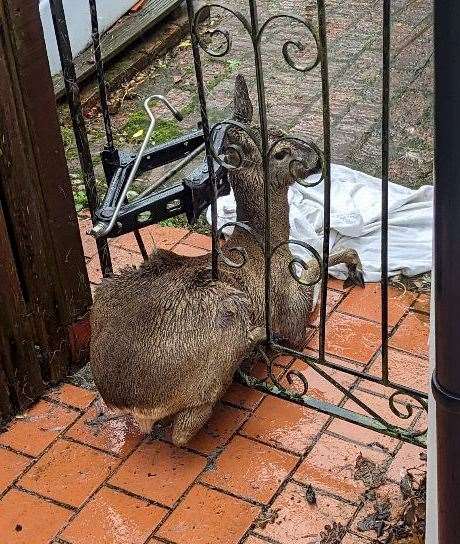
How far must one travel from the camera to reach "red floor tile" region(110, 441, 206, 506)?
12.1 ft

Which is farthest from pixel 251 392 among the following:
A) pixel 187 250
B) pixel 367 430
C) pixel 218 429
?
pixel 187 250

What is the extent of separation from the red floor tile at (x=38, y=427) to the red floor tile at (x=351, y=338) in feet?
3.88

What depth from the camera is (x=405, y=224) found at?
5.18 metres

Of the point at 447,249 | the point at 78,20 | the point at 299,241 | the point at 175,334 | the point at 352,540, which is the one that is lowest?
the point at 352,540

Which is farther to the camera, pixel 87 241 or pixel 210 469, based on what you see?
pixel 87 241

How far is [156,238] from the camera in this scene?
5.12m

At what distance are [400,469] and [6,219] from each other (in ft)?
5.86

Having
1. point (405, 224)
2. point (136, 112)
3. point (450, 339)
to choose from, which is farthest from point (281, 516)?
point (136, 112)

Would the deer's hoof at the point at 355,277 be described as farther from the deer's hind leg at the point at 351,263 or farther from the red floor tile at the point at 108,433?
the red floor tile at the point at 108,433

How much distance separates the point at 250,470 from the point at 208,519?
29 centimetres

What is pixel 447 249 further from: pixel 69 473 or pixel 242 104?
pixel 69 473

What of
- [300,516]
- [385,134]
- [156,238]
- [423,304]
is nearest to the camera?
[385,134]

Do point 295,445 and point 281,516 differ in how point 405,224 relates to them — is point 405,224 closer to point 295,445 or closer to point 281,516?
point 295,445

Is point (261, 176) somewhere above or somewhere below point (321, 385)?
above
